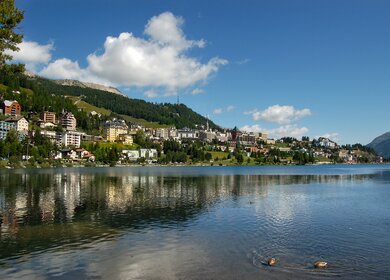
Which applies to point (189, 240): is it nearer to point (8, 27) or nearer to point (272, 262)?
point (272, 262)

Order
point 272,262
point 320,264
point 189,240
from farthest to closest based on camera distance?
point 189,240, point 272,262, point 320,264

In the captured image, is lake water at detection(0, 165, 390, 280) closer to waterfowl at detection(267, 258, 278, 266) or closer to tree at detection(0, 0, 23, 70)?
waterfowl at detection(267, 258, 278, 266)

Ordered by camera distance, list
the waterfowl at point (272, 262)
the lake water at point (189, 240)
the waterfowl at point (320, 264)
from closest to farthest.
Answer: the lake water at point (189, 240)
the waterfowl at point (320, 264)
the waterfowl at point (272, 262)

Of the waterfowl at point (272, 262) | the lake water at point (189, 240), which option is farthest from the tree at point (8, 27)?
the waterfowl at point (272, 262)

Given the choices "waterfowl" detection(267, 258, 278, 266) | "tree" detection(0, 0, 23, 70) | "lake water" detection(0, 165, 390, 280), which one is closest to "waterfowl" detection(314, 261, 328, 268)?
"lake water" detection(0, 165, 390, 280)

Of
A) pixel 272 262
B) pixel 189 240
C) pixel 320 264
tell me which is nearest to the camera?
pixel 320 264

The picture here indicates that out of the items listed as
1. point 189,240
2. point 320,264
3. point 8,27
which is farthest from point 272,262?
point 8,27

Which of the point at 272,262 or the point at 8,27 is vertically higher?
the point at 8,27

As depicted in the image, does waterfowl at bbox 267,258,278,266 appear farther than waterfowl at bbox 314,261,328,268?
Yes

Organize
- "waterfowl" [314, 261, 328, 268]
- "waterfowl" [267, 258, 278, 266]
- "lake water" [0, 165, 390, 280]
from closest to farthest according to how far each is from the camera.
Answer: "lake water" [0, 165, 390, 280] → "waterfowl" [314, 261, 328, 268] → "waterfowl" [267, 258, 278, 266]

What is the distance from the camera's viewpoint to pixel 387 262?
30.9m

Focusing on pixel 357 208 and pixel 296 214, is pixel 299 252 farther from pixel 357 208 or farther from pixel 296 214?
pixel 357 208

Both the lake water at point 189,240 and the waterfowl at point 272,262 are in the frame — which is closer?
the lake water at point 189,240

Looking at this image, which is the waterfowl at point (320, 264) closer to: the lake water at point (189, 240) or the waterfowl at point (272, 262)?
the lake water at point (189, 240)
